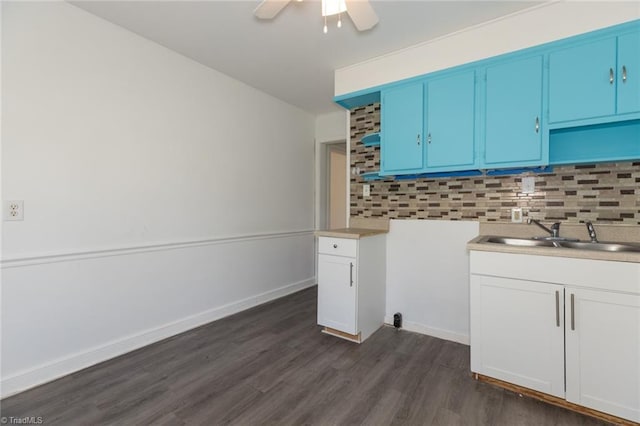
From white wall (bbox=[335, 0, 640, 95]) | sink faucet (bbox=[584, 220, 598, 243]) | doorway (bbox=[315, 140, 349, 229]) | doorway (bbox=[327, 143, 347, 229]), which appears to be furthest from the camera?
doorway (bbox=[327, 143, 347, 229])

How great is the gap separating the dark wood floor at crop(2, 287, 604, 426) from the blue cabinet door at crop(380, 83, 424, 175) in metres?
1.56

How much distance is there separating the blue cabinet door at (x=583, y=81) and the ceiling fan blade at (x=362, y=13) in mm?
1318

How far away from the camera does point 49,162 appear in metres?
1.98

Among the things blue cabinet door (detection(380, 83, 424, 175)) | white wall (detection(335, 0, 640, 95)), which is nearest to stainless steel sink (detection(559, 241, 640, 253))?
blue cabinet door (detection(380, 83, 424, 175))

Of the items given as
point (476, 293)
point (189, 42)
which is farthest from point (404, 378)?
point (189, 42)

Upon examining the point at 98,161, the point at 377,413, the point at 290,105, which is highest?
the point at 290,105

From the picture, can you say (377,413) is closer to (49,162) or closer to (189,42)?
(49,162)

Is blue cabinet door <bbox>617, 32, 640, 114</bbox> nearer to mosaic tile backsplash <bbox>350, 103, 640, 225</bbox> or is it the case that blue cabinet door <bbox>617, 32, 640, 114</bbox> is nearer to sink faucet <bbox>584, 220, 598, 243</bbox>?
mosaic tile backsplash <bbox>350, 103, 640, 225</bbox>

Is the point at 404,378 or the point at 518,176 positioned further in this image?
the point at 518,176

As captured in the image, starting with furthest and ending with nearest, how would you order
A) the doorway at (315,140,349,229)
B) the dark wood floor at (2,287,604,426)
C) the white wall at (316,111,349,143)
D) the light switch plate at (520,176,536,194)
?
the doorway at (315,140,349,229) < the white wall at (316,111,349,143) < the light switch plate at (520,176,536,194) < the dark wood floor at (2,287,604,426)

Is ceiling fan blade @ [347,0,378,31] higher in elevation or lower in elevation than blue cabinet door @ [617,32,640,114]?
higher

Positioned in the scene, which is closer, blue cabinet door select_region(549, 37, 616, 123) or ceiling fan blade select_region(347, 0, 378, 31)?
ceiling fan blade select_region(347, 0, 378, 31)

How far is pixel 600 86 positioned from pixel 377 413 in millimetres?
2439

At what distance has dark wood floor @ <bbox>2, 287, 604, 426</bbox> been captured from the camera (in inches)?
65.6
